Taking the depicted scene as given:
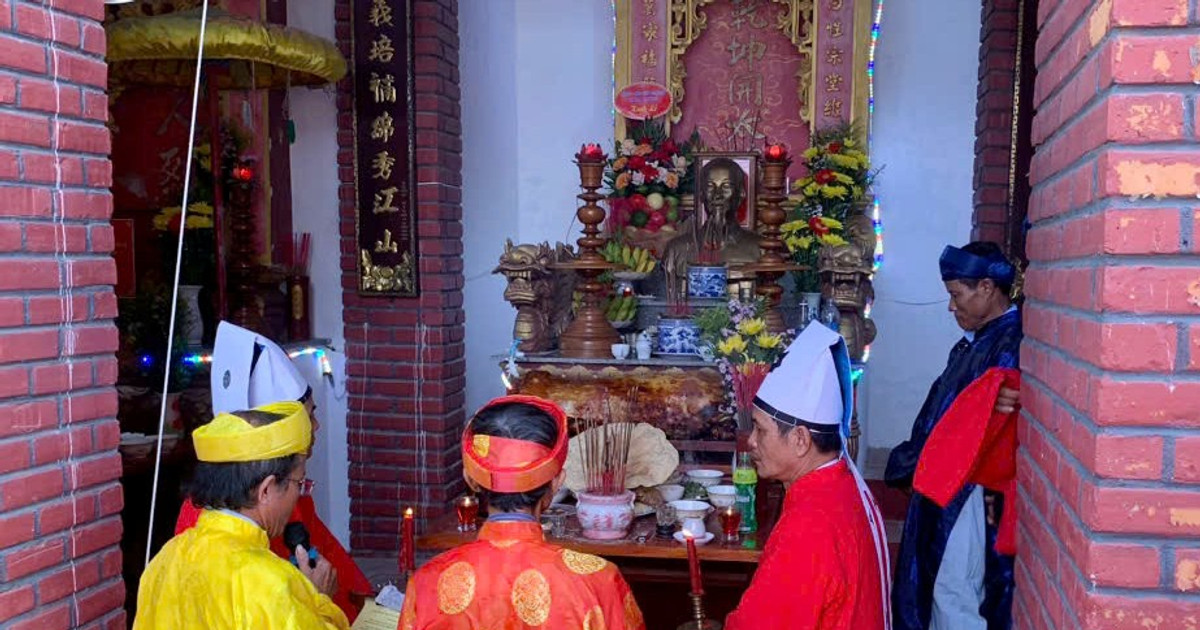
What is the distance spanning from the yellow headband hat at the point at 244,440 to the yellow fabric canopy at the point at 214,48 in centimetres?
258

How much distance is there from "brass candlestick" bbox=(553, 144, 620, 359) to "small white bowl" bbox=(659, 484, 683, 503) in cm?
167

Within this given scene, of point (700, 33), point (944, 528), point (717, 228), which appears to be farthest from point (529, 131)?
point (944, 528)

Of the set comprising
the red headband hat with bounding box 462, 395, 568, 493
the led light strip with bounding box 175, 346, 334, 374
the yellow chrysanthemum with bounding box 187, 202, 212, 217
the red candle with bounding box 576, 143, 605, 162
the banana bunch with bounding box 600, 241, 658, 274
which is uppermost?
the red candle with bounding box 576, 143, 605, 162

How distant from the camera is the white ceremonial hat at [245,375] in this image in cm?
252

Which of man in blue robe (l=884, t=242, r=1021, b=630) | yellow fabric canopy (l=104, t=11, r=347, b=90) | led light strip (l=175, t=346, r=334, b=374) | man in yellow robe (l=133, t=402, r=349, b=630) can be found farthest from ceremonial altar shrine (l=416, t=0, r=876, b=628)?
yellow fabric canopy (l=104, t=11, r=347, b=90)

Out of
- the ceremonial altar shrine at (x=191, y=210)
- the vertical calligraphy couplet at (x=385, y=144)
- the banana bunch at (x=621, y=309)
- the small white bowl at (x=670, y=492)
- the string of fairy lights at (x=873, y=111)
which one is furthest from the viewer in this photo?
the string of fairy lights at (x=873, y=111)

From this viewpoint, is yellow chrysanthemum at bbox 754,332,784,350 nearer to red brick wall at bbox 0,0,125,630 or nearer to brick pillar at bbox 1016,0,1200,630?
brick pillar at bbox 1016,0,1200,630

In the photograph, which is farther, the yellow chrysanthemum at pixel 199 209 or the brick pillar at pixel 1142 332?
the yellow chrysanthemum at pixel 199 209

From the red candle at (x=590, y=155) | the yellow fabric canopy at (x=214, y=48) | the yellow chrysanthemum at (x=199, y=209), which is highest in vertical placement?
the yellow fabric canopy at (x=214, y=48)

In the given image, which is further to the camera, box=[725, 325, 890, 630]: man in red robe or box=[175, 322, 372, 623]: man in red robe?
box=[175, 322, 372, 623]: man in red robe

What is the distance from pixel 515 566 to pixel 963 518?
A: 1.79 meters

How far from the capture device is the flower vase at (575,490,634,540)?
9.73 ft

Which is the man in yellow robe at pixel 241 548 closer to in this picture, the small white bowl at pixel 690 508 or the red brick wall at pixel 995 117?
the small white bowl at pixel 690 508

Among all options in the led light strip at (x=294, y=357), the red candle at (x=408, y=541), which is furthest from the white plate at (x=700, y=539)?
the led light strip at (x=294, y=357)
